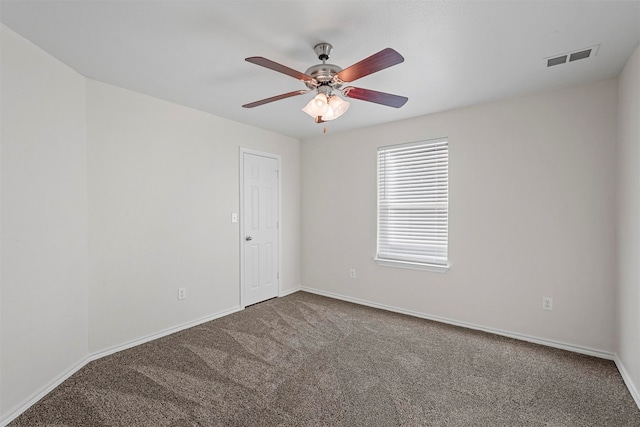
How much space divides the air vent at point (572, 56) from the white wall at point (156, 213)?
327 cm

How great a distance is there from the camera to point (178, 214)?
328 centimetres

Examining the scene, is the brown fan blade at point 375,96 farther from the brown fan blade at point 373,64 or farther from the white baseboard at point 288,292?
the white baseboard at point 288,292

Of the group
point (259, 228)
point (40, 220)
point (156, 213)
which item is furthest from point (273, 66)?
point (259, 228)

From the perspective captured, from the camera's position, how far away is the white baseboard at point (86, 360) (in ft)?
6.32

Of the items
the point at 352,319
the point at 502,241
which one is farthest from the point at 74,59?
the point at 502,241

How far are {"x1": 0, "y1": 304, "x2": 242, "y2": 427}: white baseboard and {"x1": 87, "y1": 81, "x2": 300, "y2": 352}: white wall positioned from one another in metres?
0.05

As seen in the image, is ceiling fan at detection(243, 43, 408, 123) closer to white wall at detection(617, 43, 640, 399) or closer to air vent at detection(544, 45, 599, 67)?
air vent at detection(544, 45, 599, 67)

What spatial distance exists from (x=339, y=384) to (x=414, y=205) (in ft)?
7.55

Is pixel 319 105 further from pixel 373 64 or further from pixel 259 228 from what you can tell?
pixel 259 228

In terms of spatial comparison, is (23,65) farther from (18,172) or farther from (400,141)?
(400,141)

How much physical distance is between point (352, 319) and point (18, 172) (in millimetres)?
3306

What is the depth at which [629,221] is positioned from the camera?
2264mm

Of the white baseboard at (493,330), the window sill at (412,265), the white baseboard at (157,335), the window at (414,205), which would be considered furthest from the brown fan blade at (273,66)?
the white baseboard at (493,330)

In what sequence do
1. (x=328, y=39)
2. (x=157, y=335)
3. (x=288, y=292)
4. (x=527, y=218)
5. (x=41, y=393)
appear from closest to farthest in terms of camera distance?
(x=328, y=39) → (x=41, y=393) → (x=527, y=218) → (x=157, y=335) → (x=288, y=292)
